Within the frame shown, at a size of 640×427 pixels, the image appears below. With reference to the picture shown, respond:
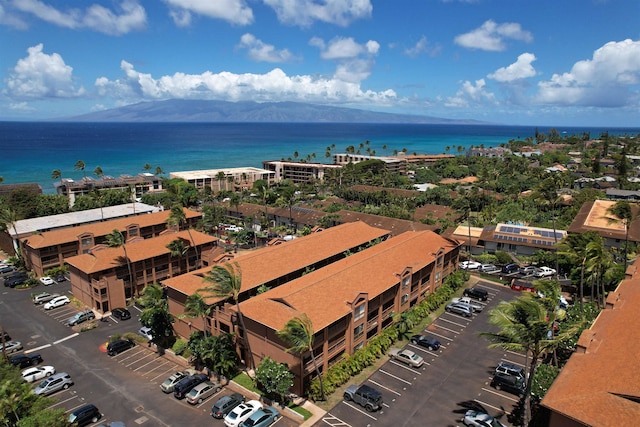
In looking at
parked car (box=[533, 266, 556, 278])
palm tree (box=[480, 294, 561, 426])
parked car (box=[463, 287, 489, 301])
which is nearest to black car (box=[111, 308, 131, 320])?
palm tree (box=[480, 294, 561, 426])

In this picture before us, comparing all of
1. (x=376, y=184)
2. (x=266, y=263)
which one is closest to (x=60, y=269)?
(x=266, y=263)

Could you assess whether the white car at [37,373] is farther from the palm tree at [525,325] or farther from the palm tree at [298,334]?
the palm tree at [525,325]

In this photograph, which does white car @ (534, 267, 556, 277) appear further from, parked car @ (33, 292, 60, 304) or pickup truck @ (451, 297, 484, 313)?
parked car @ (33, 292, 60, 304)

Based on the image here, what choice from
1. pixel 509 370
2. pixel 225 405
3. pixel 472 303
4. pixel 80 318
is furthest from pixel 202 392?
pixel 472 303

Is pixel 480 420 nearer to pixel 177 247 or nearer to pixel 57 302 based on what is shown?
pixel 177 247

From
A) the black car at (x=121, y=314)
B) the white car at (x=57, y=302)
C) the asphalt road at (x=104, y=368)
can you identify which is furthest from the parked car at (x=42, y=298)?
Answer: the black car at (x=121, y=314)

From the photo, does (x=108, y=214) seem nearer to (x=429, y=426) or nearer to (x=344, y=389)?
(x=344, y=389)
